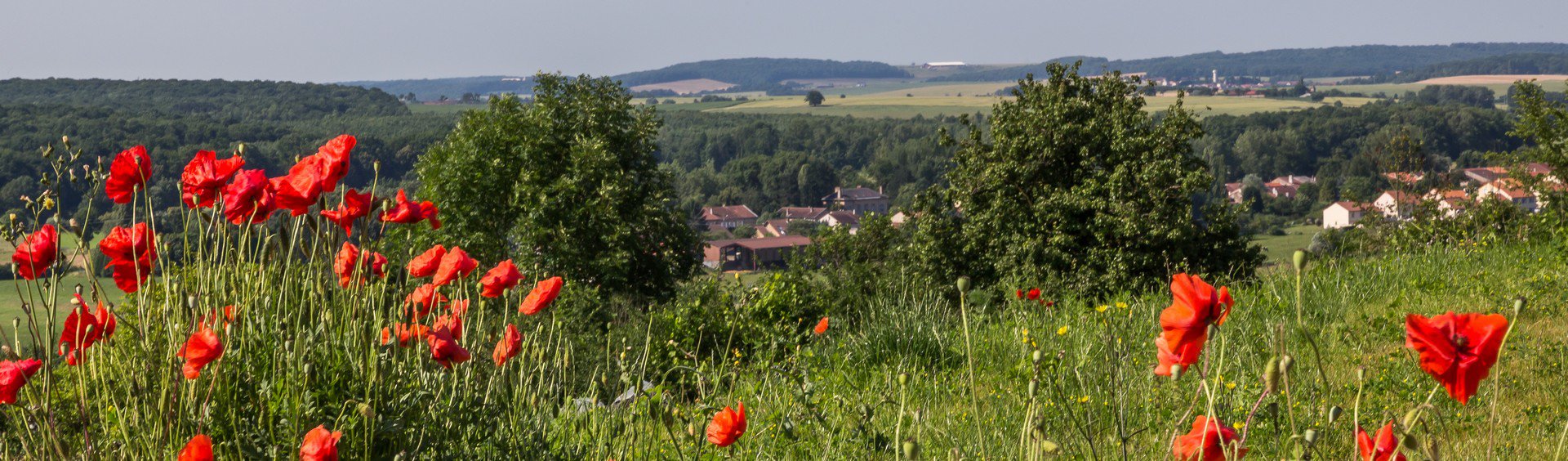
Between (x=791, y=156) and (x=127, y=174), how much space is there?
3206 inches

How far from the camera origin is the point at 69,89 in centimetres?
8806

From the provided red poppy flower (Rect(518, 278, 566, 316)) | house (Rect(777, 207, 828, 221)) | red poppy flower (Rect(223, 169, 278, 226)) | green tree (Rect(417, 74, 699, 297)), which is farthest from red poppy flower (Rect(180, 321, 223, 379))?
house (Rect(777, 207, 828, 221))

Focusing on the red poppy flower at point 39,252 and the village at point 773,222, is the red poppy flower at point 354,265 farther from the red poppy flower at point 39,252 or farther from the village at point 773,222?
the village at point 773,222

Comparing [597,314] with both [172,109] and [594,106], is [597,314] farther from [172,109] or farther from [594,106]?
[172,109]

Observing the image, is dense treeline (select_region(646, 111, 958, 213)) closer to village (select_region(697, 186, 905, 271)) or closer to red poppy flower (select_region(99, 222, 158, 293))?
village (select_region(697, 186, 905, 271))

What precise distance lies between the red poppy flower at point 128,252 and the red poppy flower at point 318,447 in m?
0.75

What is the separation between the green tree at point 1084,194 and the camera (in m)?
14.2

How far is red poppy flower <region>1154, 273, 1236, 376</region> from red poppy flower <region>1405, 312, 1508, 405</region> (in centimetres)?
24

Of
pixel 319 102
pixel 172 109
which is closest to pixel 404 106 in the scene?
pixel 319 102

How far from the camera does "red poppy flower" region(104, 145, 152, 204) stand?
2182 mm

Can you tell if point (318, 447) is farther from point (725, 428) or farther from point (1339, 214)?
point (1339, 214)

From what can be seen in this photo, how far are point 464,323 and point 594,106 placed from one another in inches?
829

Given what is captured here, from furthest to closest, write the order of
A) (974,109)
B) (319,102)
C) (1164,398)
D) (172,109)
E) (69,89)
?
(974,109)
(69,89)
(319,102)
(172,109)
(1164,398)

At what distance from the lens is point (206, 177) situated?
216cm
